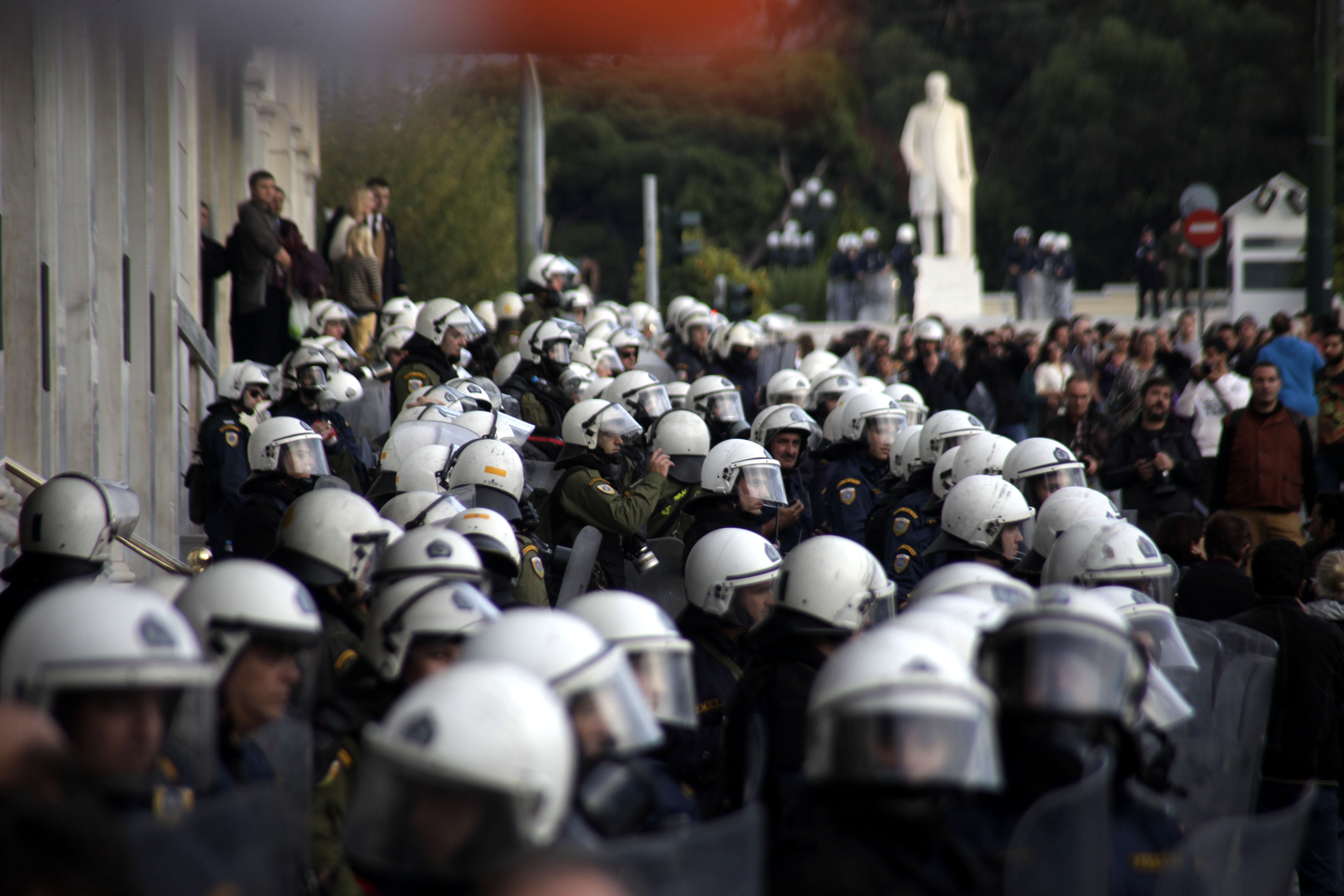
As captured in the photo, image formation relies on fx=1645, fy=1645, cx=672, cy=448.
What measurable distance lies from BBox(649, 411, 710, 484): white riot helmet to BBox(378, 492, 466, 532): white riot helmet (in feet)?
9.03

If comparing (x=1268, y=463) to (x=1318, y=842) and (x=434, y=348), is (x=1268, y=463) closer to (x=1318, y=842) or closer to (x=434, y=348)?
(x=1318, y=842)

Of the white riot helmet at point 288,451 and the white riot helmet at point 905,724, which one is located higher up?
the white riot helmet at point 288,451

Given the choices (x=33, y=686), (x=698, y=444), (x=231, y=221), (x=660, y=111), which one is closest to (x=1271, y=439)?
(x=698, y=444)

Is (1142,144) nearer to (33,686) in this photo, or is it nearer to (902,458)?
(902,458)

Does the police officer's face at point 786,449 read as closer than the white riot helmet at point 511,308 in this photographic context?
Yes

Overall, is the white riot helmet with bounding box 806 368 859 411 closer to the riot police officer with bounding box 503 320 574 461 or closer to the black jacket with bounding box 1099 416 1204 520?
the riot police officer with bounding box 503 320 574 461

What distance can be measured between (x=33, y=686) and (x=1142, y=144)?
58.0 metres

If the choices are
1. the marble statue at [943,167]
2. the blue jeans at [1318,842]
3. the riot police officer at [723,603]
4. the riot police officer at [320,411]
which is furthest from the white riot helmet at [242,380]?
the marble statue at [943,167]

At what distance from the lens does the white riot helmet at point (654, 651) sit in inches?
173

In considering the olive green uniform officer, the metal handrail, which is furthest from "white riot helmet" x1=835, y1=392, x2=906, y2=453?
the metal handrail

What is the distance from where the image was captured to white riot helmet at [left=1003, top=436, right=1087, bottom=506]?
8.61 m

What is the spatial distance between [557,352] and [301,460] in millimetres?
3971

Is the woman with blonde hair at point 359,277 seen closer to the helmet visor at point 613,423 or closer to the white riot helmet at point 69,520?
the helmet visor at point 613,423

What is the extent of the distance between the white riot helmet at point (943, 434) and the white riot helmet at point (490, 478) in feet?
9.67
